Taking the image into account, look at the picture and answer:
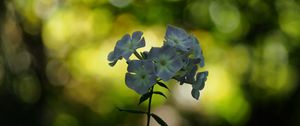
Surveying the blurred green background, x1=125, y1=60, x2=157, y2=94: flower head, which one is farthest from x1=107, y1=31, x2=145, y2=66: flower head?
the blurred green background

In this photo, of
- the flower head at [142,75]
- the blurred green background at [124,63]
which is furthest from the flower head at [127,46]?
the blurred green background at [124,63]

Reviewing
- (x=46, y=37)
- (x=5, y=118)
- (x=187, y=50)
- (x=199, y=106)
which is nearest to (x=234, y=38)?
(x=199, y=106)

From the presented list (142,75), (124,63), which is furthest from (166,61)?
(124,63)

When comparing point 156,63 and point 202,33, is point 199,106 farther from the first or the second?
point 156,63

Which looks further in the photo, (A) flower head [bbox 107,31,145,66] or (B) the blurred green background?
(B) the blurred green background

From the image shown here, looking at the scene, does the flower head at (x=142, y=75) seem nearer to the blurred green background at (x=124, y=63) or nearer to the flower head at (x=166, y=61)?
the flower head at (x=166, y=61)

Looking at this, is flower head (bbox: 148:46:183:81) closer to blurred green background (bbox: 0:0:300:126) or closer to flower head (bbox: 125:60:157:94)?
flower head (bbox: 125:60:157:94)
